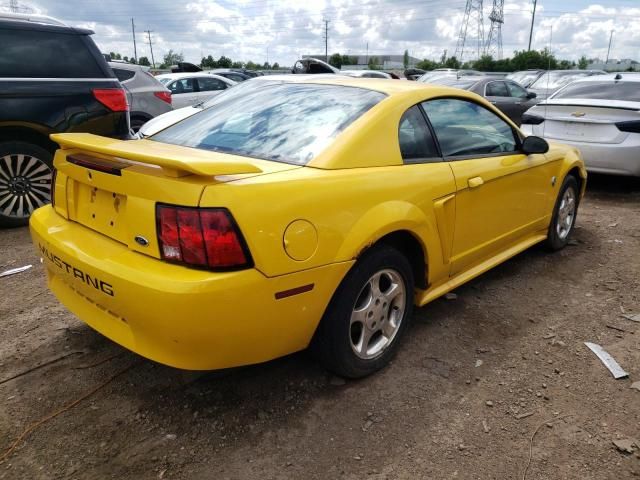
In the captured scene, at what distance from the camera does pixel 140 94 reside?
8.51 meters

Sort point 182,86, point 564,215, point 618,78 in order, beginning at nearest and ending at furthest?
point 564,215
point 618,78
point 182,86

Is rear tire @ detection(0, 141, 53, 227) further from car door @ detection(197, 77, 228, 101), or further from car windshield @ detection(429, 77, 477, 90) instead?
car windshield @ detection(429, 77, 477, 90)

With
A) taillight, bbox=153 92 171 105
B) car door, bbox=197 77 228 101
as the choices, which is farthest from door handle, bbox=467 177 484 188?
car door, bbox=197 77 228 101

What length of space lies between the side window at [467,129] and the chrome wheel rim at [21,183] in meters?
3.92

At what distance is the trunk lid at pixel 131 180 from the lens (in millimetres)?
2051

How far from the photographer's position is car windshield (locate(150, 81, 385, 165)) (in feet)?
8.51

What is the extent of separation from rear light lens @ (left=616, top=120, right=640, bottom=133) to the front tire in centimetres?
478

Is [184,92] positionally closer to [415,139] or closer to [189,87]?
[189,87]

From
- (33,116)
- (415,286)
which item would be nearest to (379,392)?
(415,286)

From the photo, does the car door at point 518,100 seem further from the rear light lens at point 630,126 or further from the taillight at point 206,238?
the taillight at point 206,238

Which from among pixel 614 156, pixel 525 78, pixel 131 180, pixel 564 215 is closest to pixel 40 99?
pixel 131 180

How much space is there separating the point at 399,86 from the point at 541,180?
5.15 feet

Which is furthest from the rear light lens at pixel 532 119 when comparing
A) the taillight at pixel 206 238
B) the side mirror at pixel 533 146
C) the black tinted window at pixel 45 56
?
the taillight at pixel 206 238

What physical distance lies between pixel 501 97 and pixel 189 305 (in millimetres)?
11074
